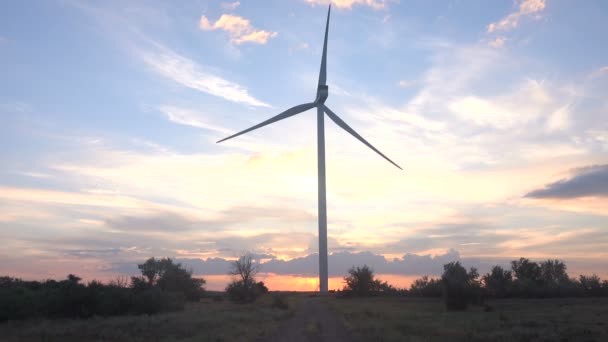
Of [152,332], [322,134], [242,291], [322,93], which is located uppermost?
[322,93]

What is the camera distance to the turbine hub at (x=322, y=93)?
56250 millimetres

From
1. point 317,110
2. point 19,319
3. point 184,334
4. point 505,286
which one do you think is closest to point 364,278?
point 505,286

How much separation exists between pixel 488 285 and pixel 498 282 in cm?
227

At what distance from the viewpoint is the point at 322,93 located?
185 ft

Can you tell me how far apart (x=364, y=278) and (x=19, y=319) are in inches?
2895

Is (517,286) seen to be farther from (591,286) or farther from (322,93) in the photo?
(322,93)

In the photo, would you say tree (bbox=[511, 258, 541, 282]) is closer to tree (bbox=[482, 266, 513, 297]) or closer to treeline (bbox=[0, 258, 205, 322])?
tree (bbox=[482, 266, 513, 297])

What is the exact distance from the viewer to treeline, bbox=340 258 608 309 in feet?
188

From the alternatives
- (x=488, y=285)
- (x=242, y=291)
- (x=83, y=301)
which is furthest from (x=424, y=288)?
(x=83, y=301)

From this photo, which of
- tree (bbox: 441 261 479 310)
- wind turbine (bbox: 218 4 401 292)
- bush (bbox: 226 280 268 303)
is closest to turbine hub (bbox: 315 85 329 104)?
wind turbine (bbox: 218 4 401 292)

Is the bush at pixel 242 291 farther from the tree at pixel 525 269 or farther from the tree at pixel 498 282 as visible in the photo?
the tree at pixel 525 269

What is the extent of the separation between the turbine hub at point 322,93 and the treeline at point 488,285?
24.0 metres

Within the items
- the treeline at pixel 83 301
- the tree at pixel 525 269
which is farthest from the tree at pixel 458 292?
the tree at pixel 525 269

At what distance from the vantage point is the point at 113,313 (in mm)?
50219
